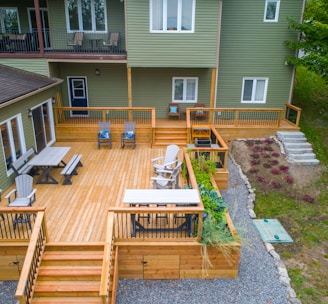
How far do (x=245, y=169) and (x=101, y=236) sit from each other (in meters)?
6.51

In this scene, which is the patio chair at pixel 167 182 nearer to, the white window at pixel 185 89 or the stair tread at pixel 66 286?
the stair tread at pixel 66 286

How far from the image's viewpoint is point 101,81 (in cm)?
1409

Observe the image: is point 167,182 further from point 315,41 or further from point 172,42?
point 315,41

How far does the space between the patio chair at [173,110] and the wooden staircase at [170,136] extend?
1539 millimetres

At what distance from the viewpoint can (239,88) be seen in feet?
46.6

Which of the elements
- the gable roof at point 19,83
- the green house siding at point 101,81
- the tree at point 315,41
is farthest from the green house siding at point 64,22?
the tree at point 315,41

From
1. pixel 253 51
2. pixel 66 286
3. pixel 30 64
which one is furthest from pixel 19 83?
pixel 253 51

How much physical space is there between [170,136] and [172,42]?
3.80 meters

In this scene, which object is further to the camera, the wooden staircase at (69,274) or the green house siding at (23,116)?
the green house siding at (23,116)

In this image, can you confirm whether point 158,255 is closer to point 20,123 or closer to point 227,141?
point 20,123

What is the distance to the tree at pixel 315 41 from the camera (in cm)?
1222

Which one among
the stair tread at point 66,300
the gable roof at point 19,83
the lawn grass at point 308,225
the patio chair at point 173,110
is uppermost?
the gable roof at point 19,83

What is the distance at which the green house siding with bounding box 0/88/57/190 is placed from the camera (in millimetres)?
8242

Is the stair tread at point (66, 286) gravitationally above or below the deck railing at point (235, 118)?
below
